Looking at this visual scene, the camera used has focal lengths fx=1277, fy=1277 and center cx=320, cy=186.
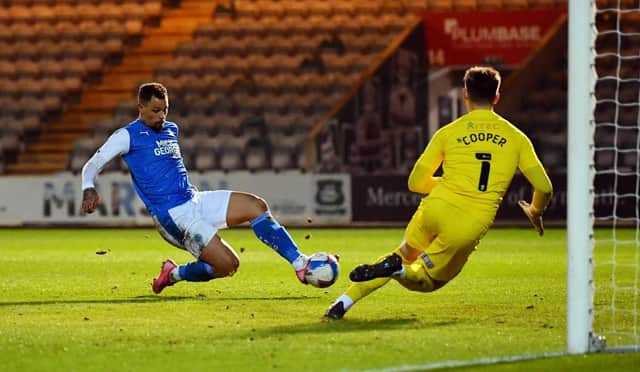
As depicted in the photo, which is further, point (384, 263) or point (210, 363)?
point (384, 263)

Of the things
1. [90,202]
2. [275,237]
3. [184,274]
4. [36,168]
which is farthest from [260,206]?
[36,168]

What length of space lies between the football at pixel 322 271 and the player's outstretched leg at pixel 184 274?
903mm

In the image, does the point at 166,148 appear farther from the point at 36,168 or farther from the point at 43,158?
the point at 43,158

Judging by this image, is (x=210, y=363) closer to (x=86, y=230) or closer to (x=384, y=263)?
(x=384, y=263)

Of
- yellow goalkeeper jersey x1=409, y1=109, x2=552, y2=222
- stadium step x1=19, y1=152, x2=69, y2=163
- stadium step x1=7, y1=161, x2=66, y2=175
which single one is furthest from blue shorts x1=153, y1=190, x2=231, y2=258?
stadium step x1=19, y1=152, x2=69, y2=163

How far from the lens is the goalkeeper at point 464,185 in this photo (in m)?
7.47

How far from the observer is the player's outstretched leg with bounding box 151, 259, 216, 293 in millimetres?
8969

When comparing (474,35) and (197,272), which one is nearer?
(197,272)

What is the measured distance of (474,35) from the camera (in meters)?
21.2

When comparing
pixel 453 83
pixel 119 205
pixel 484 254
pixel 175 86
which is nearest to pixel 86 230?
pixel 119 205

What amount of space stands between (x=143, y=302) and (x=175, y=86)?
15.8 m

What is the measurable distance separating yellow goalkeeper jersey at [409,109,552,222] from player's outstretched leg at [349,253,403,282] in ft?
1.99

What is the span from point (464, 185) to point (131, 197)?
1408 cm

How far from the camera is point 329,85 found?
23.3m
